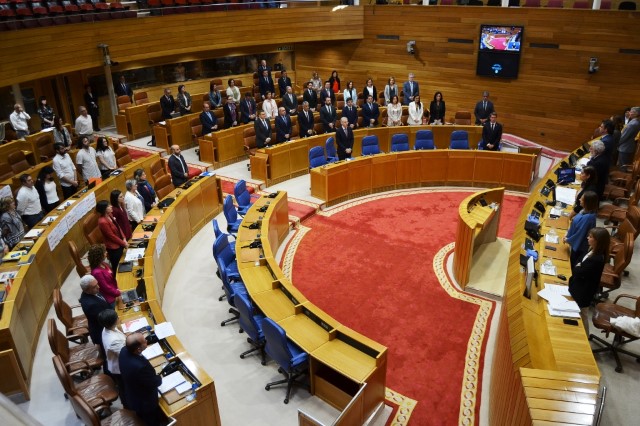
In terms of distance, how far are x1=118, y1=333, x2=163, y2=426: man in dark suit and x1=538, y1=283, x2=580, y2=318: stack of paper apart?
3.75 meters

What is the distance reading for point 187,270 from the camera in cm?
799

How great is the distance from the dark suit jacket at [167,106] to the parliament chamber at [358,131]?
614 millimetres

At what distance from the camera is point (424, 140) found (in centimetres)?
1163

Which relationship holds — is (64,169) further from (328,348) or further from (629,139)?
(629,139)

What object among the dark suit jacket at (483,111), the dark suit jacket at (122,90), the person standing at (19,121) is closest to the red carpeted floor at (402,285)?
the dark suit jacket at (483,111)

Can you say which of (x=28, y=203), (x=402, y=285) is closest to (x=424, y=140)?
(x=402, y=285)

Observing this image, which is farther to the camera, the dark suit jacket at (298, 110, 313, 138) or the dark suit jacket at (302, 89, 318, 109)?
the dark suit jacket at (302, 89, 318, 109)

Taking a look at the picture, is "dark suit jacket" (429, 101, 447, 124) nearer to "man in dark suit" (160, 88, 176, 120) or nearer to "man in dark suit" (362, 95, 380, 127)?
"man in dark suit" (362, 95, 380, 127)

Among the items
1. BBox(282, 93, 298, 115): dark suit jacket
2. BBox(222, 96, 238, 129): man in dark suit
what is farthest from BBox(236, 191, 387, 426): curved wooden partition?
BBox(282, 93, 298, 115): dark suit jacket

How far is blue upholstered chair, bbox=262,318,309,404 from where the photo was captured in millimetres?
5004

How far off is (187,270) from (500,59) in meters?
10.4

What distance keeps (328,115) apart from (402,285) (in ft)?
19.5

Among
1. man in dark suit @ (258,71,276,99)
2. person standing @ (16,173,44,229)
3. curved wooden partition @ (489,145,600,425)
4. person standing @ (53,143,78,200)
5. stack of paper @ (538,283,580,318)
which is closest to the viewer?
curved wooden partition @ (489,145,600,425)

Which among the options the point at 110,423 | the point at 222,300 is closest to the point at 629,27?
the point at 222,300
